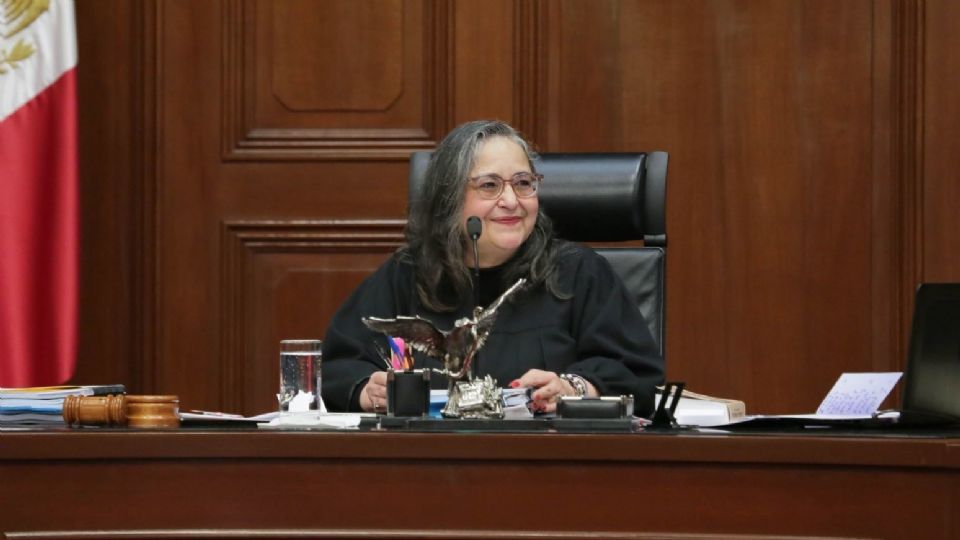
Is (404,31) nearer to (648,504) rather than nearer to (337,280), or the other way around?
(337,280)

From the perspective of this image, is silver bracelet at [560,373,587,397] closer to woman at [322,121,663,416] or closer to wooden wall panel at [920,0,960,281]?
woman at [322,121,663,416]

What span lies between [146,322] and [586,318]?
1.67 m

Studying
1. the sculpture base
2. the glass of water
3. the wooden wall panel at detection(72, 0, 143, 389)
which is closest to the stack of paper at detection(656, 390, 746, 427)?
the sculpture base

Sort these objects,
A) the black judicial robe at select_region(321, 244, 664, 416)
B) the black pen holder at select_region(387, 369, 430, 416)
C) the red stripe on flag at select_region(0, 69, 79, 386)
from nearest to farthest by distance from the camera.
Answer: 1. the black pen holder at select_region(387, 369, 430, 416)
2. the black judicial robe at select_region(321, 244, 664, 416)
3. the red stripe on flag at select_region(0, 69, 79, 386)

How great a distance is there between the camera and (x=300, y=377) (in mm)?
2164

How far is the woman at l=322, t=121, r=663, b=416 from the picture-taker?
2652 mm

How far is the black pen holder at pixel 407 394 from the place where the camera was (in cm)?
200

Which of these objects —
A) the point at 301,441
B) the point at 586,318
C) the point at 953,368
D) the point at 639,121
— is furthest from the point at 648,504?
the point at 639,121

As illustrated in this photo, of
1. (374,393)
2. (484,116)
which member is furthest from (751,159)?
(374,393)

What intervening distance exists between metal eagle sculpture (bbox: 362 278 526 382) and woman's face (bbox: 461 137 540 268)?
2.03ft

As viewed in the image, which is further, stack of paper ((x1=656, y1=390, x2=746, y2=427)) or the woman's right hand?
the woman's right hand

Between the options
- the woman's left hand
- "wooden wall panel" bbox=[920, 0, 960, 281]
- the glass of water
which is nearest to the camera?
the glass of water

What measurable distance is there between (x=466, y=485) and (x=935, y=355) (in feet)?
2.53

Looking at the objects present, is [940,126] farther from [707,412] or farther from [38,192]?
[38,192]
